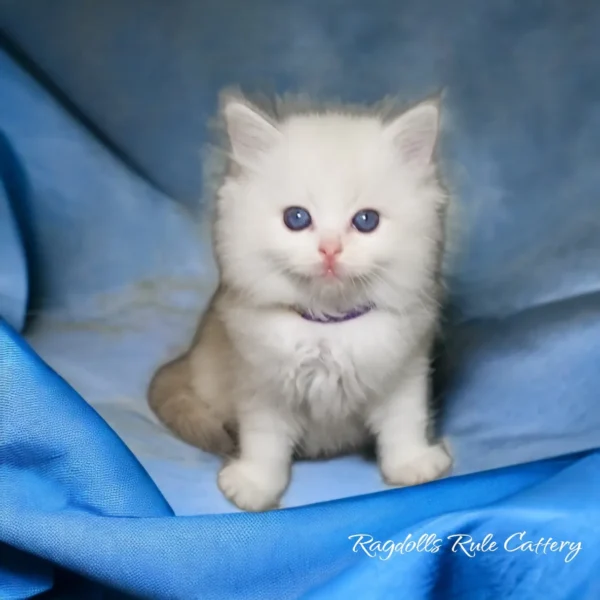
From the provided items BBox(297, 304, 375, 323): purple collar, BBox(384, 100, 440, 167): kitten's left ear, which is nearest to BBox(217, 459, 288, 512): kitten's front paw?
BBox(297, 304, 375, 323): purple collar

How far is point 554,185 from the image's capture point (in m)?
1.25

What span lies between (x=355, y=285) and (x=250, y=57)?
1.58 feet

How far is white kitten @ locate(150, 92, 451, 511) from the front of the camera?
0.95m

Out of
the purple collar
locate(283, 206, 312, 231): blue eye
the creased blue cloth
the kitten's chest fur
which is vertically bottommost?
the creased blue cloth

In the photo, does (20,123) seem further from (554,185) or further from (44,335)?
(554,185)

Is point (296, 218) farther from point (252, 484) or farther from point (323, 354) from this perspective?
point (252, 484)

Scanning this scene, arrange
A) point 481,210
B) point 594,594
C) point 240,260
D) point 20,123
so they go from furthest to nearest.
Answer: point 20,123 < point 481,210 < point 240,260 < point 594,594

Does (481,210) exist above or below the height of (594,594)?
above

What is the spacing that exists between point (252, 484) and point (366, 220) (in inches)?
14.8

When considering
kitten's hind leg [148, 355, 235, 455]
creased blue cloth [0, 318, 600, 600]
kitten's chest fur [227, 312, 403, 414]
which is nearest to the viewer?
creased blue cloth [0, 318, 600, 600]

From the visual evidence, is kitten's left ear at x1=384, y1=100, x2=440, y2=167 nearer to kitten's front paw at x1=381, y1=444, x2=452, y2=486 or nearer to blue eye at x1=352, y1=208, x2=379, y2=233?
blue eye at x1=352, y1=208, x2=379, y2=233

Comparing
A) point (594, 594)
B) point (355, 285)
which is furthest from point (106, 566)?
point (594, 594)

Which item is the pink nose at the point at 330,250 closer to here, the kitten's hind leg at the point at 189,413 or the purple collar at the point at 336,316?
the purple collar at the point at 336,316

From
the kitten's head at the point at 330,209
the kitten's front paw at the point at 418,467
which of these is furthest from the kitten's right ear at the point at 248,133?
the kitten's front paw at the point at 418,467
